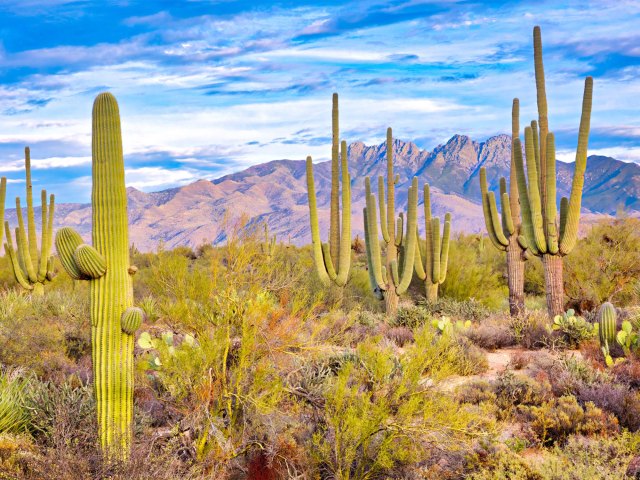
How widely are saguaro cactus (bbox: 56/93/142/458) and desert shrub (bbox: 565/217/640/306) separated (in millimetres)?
16763

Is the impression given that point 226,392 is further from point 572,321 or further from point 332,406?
point 572,321

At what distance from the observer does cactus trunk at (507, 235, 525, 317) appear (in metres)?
18.0

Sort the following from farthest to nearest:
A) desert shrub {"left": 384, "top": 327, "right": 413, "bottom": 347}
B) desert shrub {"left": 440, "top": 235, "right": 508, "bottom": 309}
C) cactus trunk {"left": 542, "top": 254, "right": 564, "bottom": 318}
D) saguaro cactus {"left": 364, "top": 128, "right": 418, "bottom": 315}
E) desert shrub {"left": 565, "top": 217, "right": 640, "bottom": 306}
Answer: desert shrub {"left": 440, "top": 235, "right": 508, "bottom": 309} < desert shrub {"left": 565, "top": 217, "right": 640, "bottom": 306} < saguaro cactus {"left": 364, "top": 128, "right": 418, "bottom": 315} < cactus trunk {"left": 542, "top": 254, "right": 564, "bottom": 318} < desert shrub {"left": 384, "top": 327, "right": 413, "bottom": 347}

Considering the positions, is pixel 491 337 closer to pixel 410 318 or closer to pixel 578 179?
pixel 410 318

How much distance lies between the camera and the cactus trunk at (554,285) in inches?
635

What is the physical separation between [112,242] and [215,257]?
59.5 inches

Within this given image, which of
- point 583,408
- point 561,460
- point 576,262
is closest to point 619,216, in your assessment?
point 576,262

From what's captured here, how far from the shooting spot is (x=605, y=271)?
72.7ft

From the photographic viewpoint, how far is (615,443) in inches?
306

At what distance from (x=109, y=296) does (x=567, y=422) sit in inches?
242

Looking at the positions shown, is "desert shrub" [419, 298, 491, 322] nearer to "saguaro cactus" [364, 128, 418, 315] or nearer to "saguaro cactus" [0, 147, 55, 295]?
"saguaro cactus" [364, 128, 418, 315]

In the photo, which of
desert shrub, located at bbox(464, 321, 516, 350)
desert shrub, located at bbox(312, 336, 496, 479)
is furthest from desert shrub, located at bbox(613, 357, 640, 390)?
desert shrub, located at bbox(312, 336, 496, 479)

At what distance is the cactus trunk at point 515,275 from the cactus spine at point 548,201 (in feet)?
4.63

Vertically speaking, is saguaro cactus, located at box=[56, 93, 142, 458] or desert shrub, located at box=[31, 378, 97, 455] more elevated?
saguaro cactus, located at box=[56, 93, 142, 458]
